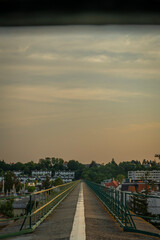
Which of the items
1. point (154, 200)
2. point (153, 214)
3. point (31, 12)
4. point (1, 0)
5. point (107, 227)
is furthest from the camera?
point (107, 227)

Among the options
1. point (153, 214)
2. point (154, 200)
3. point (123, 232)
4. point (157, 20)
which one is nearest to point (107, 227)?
point (123, 232)

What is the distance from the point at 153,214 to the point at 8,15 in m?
6.82

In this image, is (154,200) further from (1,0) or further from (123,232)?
(1,0)

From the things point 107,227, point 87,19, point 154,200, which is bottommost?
point 107,227

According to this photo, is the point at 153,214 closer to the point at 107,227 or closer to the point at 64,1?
the point at 107,227

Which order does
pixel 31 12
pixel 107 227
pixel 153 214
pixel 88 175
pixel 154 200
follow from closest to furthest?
pixel 31 12
pixel 154 200
pixel 153 214
pixel 107 227
pixel 88 175

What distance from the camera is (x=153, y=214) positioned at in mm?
7855

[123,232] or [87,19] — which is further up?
[87,19]

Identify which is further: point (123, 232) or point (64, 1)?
point (123, 232)

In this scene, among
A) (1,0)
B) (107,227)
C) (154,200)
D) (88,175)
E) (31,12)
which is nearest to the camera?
(1,0)

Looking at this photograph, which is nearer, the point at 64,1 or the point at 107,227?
the point at 64,1

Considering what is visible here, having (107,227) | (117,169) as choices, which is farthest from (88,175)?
(107,227)

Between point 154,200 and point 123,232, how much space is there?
1425mm

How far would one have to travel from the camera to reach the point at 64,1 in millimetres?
1804
